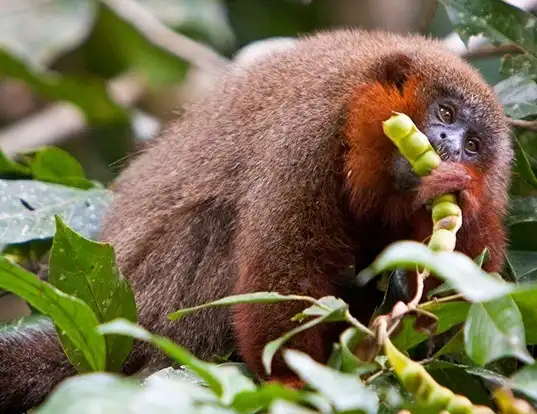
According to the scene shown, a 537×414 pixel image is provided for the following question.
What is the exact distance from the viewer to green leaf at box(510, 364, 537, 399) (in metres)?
1.64

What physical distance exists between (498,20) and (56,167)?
1740mm

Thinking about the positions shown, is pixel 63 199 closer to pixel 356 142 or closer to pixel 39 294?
pixel 356 142

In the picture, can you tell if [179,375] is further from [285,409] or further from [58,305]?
[285,409]

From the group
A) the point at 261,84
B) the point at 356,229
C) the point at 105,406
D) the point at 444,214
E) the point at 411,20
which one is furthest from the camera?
the point at 411,20

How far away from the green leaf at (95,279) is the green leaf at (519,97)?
4.57 feet

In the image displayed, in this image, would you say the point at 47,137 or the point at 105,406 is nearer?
the point at 105,406

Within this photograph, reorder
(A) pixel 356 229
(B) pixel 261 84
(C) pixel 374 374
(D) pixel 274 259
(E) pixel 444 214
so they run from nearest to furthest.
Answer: (C) pixel 374 374, (E) pixel 444 214, (D) pixel 274 259, (A) pixel 356 229, (B) pixel 261 84

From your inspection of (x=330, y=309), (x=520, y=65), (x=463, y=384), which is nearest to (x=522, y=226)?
(x=520, y=65)

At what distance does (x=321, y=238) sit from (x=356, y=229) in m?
0.17

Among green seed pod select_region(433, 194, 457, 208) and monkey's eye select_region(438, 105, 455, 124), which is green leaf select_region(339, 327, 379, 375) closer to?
green seed pod select_region(433, 194, 457, 208)

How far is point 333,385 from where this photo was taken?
56.4 inches

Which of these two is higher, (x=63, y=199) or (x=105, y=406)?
(x=105, y=406)

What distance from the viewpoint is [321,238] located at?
2.73 meters

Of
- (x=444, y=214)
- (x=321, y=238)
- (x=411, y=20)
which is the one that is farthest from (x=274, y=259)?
(x=411, y=20)
